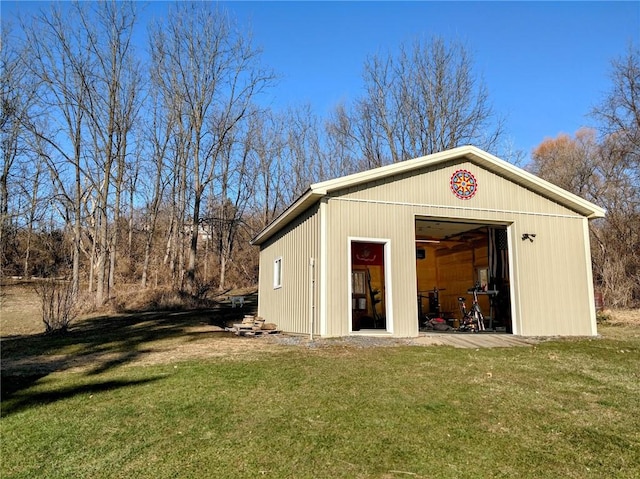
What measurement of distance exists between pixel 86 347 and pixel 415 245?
7523mm

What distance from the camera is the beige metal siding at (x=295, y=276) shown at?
31.1ft

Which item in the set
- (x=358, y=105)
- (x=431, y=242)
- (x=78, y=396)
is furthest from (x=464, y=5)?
(x=358, y=105)

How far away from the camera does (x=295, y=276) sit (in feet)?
35.1

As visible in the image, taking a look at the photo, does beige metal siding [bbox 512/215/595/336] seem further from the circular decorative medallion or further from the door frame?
the door frame

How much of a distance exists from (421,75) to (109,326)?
2069 centimetres

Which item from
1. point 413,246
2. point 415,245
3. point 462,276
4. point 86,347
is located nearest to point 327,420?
point 413,246

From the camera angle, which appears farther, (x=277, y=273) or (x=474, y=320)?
(x=277, y=273)

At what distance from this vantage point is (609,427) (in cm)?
406

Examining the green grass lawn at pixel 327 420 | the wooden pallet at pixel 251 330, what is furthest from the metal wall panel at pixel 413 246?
the green grass lawn at pixel 327 420

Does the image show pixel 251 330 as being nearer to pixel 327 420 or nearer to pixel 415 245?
pixel 415 245

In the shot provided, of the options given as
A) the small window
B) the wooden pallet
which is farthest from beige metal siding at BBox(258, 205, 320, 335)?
the wooden pallet

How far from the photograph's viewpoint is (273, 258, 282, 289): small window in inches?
490

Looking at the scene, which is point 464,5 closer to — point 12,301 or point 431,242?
point 431,242

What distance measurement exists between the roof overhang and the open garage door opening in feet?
4.11
